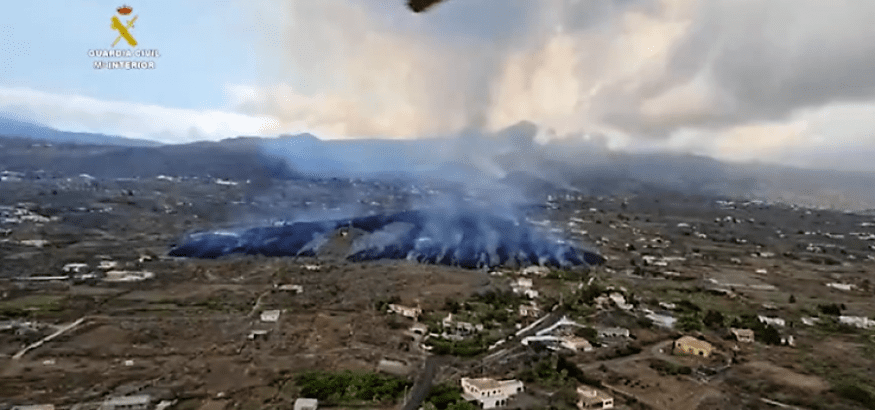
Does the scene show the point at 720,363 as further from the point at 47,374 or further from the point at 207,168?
the point at 207,168

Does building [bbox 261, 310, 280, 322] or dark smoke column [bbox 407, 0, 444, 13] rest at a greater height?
dark smoke column [bbox 407, 0, 444, 13]

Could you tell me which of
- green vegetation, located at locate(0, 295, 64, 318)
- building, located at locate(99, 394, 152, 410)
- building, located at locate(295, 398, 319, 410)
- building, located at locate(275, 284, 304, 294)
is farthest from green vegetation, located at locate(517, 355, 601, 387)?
green vegetation, located at locate(0, 295, 64, 318)

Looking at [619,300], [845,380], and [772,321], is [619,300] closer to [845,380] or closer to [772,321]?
[772,321]

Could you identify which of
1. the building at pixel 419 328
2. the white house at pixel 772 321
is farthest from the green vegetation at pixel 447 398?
the white house at pixel 772 321

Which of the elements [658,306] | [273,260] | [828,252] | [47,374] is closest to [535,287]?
[658,306]

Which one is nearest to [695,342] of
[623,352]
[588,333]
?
[623,352]

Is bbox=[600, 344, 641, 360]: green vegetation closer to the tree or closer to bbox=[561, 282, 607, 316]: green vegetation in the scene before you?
bbox=[561, 282, 607, 316]: green vegetation
